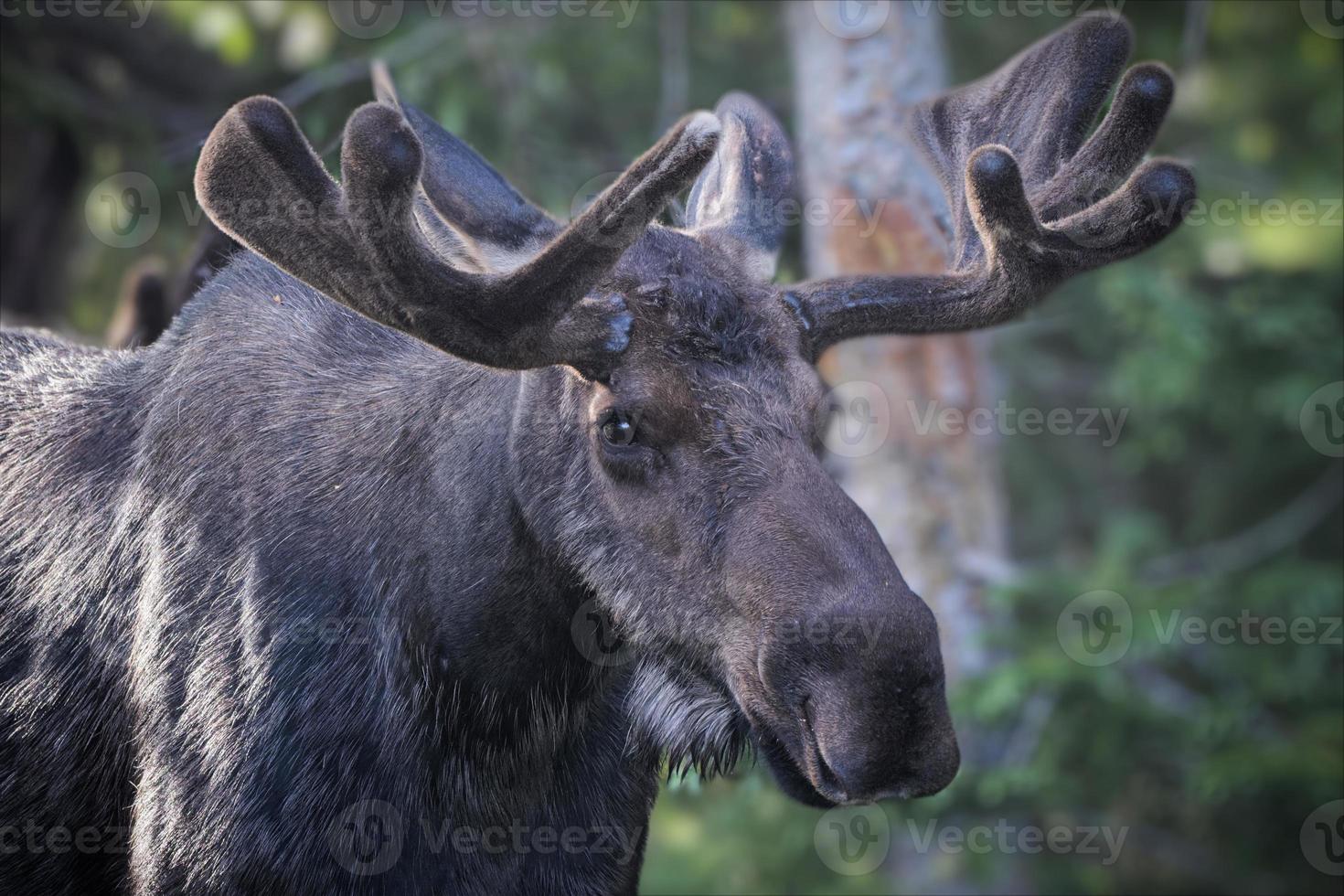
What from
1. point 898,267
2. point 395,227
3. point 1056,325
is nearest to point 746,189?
point 395,227

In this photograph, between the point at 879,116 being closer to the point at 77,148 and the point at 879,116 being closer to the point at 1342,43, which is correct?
the point at 1342,43

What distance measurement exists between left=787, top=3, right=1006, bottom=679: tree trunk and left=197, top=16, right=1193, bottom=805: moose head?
194 centimetres

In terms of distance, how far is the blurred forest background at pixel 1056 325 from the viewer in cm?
714

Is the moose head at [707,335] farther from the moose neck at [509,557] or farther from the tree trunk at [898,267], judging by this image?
the tree trunk at [898,267]

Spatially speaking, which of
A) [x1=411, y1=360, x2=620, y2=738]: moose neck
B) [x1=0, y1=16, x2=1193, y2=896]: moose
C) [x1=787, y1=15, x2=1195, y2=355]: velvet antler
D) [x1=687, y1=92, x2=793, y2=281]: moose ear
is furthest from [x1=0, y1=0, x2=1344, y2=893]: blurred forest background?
[x1=411, y1=360, x2=620, y2=738]: moose neck

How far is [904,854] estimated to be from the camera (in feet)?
25.8

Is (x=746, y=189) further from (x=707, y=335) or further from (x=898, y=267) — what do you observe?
(x=898, y=267)

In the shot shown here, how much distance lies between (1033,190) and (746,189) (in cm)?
84

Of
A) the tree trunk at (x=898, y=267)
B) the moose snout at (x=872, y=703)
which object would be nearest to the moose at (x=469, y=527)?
the moose snout at (x=872, y=703)

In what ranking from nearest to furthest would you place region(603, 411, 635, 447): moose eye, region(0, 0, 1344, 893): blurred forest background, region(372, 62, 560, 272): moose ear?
region(603, 411, 635, 447): moose eye → region(372, 62, 560, 272): moose ear → region(0, 0, 1344, 893): blurred forest background

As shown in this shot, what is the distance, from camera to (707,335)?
10.4 ft

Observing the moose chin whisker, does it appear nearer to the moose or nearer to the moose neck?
the moose

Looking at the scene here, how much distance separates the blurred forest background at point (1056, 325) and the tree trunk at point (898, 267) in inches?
4.4

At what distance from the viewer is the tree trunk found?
20.4 feet
